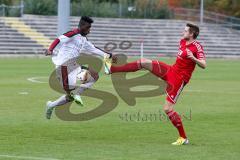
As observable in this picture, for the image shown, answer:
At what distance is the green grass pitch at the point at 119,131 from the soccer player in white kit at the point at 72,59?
0.66 meters

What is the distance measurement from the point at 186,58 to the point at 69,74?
4.51 metres

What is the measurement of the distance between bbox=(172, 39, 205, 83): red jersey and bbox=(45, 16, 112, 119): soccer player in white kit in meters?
2.96

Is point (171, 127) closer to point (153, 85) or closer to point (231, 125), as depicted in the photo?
point (231, 125)

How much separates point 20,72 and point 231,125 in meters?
20.9

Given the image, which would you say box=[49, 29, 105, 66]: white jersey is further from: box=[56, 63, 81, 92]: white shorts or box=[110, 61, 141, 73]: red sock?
box=[110, 61, 141, 73]: red sock

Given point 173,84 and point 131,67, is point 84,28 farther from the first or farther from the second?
point 173,84

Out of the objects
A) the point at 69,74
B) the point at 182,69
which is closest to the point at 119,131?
the point at 182,69

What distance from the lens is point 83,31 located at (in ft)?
54.0

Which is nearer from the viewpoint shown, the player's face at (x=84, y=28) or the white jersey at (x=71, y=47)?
the player's face at (x=84, y=28)

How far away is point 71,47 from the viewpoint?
16.8 m

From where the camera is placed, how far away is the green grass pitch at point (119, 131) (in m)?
12.1

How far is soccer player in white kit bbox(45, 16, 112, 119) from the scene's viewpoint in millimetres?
16250

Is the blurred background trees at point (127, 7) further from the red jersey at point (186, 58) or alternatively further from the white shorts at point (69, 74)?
the red jersey at point (186, 58)

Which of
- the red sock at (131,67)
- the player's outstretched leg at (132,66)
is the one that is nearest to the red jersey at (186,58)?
the player's outstretched leg at (132,66)
